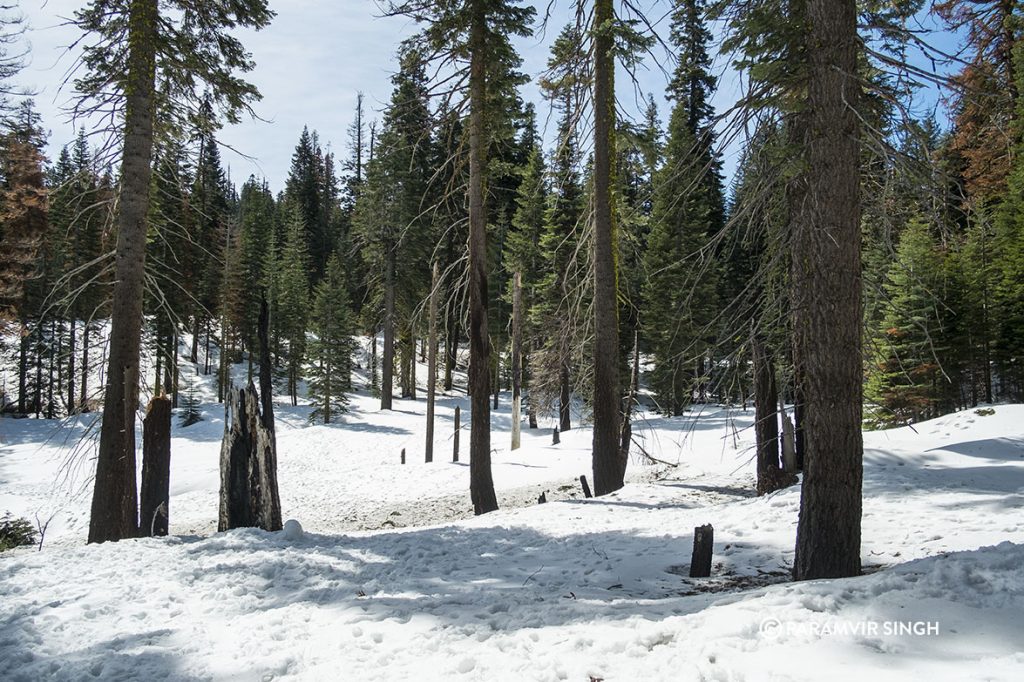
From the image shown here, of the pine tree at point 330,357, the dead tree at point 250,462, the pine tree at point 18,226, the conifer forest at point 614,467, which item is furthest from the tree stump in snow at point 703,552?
the pine tree at point 330,357

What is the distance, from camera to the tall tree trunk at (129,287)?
7531 millimetres

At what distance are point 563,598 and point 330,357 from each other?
92.5 ft

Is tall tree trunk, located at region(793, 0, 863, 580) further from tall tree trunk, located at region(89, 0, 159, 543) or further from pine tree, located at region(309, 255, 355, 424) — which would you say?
pine tree, located at region(309, 255, 355, 424)

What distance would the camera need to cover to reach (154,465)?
8.24m

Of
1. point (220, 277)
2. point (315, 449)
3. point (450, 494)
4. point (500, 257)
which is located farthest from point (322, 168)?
point (450, 494)

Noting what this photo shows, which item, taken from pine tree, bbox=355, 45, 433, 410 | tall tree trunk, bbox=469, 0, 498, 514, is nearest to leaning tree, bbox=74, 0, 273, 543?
tall tree trunk, bbox=469, 0, 498, 514

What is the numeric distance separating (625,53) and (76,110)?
28.2 feet

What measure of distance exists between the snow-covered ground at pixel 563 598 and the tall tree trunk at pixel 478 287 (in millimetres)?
1322

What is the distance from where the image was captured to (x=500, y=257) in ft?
125

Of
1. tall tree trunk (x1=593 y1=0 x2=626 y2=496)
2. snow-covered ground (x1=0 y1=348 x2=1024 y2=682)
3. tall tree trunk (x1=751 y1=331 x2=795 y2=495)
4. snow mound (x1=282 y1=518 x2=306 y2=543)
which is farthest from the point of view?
tall tree trunk (x1=593 y1=0 x2=626 y2=496)

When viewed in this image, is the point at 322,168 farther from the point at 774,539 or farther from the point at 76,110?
the point at 774,539

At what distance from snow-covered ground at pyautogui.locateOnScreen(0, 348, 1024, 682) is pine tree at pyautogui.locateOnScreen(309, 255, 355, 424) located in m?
22.7

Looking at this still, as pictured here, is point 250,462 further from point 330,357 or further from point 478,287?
point 330,357

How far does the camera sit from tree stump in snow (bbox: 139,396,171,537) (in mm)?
8156
